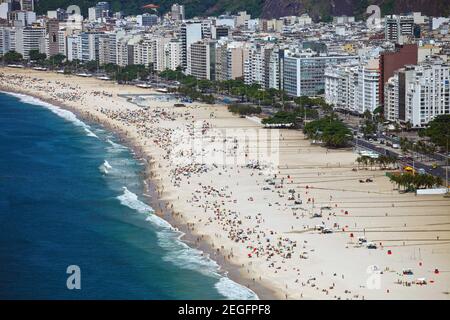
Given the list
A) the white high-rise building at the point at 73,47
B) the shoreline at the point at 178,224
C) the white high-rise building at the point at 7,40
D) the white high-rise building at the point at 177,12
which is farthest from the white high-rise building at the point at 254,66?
the white high-rise building at the point at 177,12

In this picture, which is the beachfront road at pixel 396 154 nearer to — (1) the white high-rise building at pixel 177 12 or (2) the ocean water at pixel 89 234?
(2) the ocean water at pixel 89 234

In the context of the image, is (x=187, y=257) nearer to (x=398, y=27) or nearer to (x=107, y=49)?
(x=398, y=27)

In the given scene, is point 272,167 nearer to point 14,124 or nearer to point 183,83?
point 14,124

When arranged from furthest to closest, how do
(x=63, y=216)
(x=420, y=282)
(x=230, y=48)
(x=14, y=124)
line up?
(x=230, y=48), (x=14, y=124), (x=63, y=216), (x=420, y=282)

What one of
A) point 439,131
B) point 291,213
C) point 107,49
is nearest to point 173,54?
point 107,49

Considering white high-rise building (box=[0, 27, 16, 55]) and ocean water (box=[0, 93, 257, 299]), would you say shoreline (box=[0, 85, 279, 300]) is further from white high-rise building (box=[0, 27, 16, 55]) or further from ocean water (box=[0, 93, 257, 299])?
white high-rise building (box=[0, 27, 16, 55])

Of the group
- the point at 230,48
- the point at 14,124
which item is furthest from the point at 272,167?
the point at 230,48
